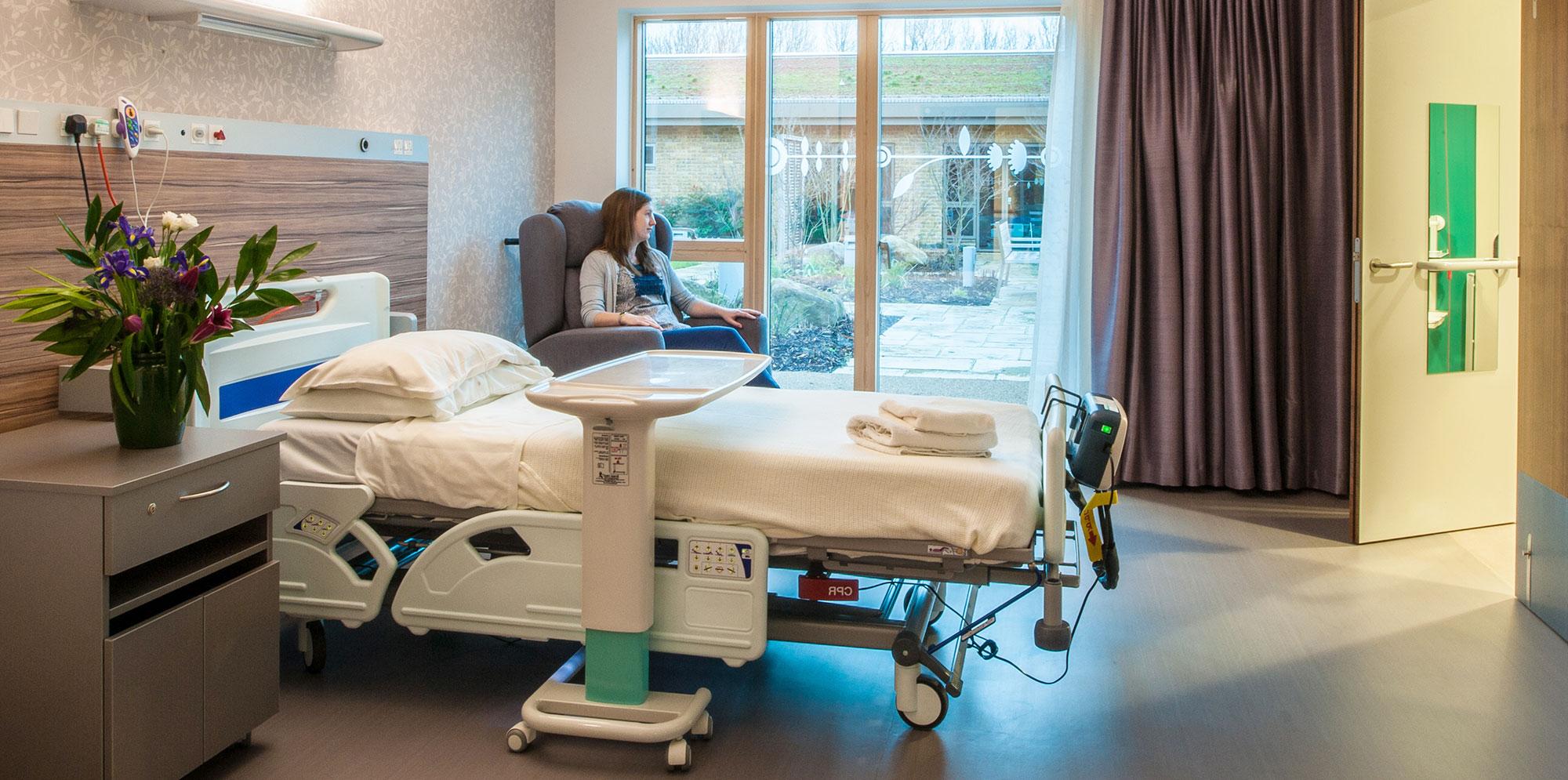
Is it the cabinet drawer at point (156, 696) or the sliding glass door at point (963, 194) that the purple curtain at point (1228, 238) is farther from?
the cabinet drawer at point (156, 696)

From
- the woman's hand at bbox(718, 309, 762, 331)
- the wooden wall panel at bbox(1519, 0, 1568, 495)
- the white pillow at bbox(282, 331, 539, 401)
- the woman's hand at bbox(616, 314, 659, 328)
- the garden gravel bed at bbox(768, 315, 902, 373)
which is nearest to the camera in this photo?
the white pillow at bbox(282, 331, 539, 401)

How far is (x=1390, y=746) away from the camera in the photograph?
8.80 ft

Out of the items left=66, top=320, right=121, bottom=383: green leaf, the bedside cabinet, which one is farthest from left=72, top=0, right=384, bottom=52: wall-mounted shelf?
the bedside cabinet

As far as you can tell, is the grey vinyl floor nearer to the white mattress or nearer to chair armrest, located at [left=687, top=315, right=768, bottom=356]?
the white mattress

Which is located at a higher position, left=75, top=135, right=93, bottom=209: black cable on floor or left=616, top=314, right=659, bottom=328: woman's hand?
left=75, top=135, right=93, bottom=209: black cable on floor

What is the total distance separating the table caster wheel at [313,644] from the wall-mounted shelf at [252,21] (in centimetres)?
154

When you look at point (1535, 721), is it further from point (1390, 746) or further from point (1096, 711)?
point (1096, 711)

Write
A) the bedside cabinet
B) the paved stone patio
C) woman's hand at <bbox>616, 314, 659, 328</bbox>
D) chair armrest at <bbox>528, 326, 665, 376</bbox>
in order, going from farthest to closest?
the paved stone patio < woman's hand at <bbox>616, 314, 659, 328</bbox> < chair armrest at <bbox>528, 326, 665, 376</bbox> < the bedside cabinet

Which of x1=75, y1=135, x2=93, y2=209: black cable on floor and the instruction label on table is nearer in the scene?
the instruction label on table

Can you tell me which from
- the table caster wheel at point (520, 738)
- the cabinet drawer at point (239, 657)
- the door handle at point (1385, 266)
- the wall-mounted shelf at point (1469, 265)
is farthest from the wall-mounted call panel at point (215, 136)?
the wall-mounted shelf at point (1469, 265)

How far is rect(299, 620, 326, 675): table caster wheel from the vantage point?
9.91 ft

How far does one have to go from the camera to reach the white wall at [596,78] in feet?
18.7

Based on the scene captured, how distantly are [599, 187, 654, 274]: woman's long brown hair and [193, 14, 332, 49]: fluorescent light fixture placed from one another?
4.55 ft

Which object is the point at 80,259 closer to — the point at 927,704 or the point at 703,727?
the point at 703,727
